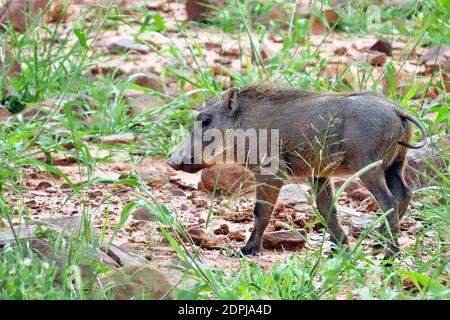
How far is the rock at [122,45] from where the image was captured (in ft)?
31.6

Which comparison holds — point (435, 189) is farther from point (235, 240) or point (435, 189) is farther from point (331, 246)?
point (235, 240)

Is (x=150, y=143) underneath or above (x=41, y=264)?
underneath

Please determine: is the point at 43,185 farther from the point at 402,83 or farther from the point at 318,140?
the point at 402,83

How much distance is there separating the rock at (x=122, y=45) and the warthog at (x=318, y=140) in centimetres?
324

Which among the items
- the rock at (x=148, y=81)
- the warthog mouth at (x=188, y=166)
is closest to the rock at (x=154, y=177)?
the warthog mouth at (x=188, y=166)

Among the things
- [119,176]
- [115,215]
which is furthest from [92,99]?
[115,215]

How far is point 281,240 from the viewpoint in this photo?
19.3 feet

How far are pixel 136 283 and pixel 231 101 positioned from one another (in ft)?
6.90

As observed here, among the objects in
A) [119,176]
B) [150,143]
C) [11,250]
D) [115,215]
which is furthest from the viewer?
[150,143]

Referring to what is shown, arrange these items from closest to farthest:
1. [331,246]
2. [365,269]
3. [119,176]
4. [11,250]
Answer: [11,250], [365,269], [331,246], [119,176]

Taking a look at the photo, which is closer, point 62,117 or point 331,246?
point 331,246

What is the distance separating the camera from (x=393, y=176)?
586 cm

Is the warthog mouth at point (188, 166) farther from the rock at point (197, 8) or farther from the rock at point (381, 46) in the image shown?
the rock at point (197, 8)
